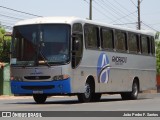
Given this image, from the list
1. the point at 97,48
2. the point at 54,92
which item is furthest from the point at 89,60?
the point at 54,92

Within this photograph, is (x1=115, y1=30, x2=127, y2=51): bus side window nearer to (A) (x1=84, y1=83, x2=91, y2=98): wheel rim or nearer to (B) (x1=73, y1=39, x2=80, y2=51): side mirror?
(A) (x1=84, y1=83, x2=91, y2=98): wheel rim

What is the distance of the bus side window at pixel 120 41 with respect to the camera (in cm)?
2741

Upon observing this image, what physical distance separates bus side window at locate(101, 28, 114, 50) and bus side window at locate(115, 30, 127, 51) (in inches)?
21.9

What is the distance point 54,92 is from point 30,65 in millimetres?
1429

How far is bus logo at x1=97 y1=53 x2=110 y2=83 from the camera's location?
1010 inches

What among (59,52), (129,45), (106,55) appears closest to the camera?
(59,52)

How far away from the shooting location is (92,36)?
81.6 ft

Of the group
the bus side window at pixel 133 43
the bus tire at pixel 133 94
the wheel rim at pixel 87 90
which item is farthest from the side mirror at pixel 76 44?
the bus tire at pixel 133 94

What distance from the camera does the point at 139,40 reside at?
30.3 metres

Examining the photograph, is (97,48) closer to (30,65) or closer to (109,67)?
(109,67)

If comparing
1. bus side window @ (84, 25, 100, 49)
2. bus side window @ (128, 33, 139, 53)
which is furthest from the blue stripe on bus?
bus side window @ (128, 33, 139, 53)

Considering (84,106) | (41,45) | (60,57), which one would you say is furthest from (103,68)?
(84,106)

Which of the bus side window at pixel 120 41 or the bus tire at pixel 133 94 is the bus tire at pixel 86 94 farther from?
the bus tire at pixel 133 94

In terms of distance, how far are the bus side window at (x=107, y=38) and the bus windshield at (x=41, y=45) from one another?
318cm
